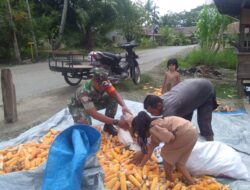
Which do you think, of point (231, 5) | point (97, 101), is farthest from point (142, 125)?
point (231, 5)

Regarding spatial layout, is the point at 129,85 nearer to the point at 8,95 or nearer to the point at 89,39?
the point at 8,95

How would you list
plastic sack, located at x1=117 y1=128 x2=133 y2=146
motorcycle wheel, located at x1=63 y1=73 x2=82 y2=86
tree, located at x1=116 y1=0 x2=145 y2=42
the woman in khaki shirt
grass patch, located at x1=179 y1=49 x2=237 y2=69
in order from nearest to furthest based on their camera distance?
the woman in khaki shirt
plastic sack, located at x1=117 y1=128 x2=133 y2=146
motorcycle wheel, located at x1=63 y1=73 x2=82 y2=86
grass patch, located at x1=179 y1=49 x2=237 y2=69
tree, located at x1=116 y1=0 x2=145 y2=42

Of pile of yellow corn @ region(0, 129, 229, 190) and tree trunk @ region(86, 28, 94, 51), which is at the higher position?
tree trunk @ region(86, 28, 94, 51)

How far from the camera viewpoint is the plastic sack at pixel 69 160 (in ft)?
11.4

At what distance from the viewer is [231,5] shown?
400 inches

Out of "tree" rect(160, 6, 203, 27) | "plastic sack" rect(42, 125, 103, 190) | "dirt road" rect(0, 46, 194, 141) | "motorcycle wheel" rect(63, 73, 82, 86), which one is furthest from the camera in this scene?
"tree" rect(160, 6, 203, 27)

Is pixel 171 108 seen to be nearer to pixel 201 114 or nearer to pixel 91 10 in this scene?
pixel 201 114

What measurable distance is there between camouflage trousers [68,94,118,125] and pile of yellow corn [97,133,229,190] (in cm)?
73

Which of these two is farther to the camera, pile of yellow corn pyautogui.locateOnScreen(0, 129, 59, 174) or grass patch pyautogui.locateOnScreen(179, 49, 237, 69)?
grass patch pyautogui.locateOnScreen(179, 49, 237, 69)

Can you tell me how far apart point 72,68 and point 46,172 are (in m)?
6.33

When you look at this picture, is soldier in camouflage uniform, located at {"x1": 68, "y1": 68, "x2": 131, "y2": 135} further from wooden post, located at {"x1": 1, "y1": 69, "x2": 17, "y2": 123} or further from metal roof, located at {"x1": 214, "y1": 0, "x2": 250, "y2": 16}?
metal roof, located at {"x1": 214, "y1": 0, "x2": 250, "y2": 16}

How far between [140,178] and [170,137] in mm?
550

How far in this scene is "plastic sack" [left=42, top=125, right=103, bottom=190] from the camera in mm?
3484

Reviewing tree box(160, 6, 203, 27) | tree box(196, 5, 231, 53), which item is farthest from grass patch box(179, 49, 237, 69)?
tree box(160, 6, 203, 27)
